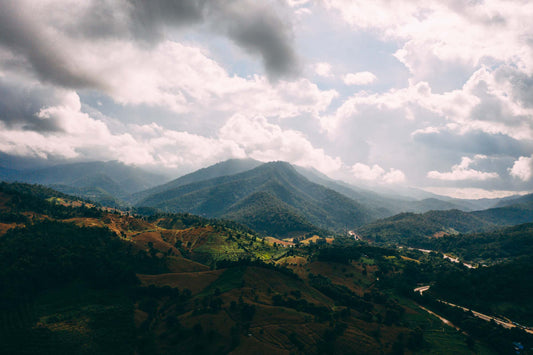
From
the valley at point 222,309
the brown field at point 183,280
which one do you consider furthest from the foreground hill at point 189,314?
the brown field at point 183,280

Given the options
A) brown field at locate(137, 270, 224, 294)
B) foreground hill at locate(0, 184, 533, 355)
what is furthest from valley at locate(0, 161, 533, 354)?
brown field at locate(137, 270, 224, 294)

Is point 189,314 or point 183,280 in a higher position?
point 183,280

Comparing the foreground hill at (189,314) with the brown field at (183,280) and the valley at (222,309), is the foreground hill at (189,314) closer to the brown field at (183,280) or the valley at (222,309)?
the valley at (222,309)

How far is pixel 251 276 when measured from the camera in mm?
155250

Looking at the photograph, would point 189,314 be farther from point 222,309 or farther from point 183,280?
point 183,280

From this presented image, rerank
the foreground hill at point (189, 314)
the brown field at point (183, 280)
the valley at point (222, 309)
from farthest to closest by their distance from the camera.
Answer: the brown field at point (183, 280), the valley at point (222, 309), the foreground hill at point (189, 314)

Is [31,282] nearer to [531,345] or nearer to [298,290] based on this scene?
[298,290]

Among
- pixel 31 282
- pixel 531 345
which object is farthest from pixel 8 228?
pixel 531 345

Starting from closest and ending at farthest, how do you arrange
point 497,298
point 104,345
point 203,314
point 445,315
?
point 104,345, point 203,314, point 445,315, point 497,298

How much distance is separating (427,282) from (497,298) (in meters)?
49.2

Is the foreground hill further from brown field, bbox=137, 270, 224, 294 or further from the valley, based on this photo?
brown field, bbox=137, 270, 224, 294

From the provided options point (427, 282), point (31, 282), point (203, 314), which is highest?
point (31, 282)

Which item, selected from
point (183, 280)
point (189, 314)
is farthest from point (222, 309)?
point (183, 280)

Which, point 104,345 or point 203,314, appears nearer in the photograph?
point 104,345
